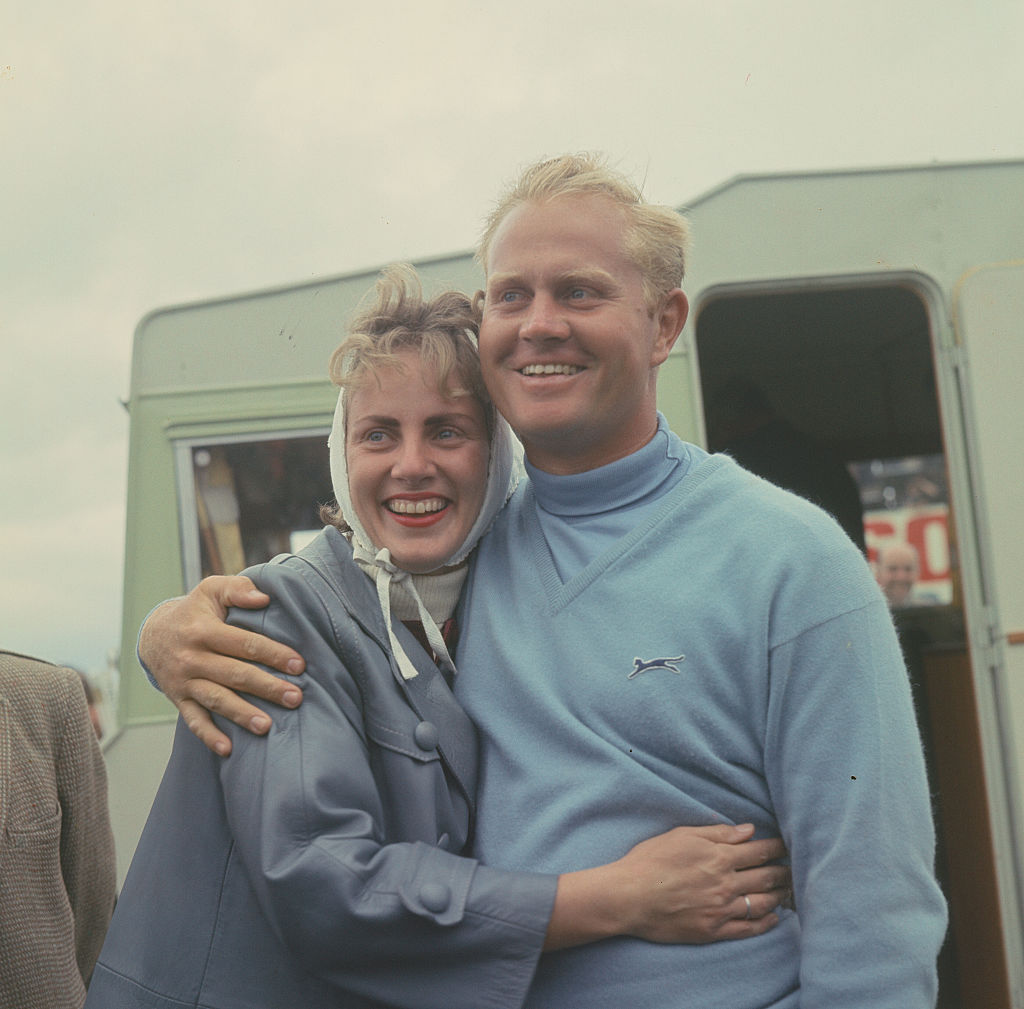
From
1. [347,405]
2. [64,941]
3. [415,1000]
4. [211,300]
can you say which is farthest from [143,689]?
[415,1000]

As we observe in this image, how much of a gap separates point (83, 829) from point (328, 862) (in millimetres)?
1029

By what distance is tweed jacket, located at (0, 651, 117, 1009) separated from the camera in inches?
77.3

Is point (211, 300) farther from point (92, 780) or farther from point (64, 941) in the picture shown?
point (64, 941)

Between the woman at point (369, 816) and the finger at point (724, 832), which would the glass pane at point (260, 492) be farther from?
the finger at point (724, 832)

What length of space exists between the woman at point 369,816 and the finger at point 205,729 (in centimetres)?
2

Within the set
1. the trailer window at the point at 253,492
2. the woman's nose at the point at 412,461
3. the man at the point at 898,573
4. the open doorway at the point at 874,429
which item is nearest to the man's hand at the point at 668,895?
the woman's nose at the point at 412,461

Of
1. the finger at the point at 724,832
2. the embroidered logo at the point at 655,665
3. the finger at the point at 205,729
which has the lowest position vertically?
the finger at the point at 724,832

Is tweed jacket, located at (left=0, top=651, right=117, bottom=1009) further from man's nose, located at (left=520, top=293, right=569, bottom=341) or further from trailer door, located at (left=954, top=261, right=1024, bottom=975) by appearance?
trailer door, located at (left=954, top=261, right=1024, bottom=975)

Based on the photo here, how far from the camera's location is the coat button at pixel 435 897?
1400 millimetres

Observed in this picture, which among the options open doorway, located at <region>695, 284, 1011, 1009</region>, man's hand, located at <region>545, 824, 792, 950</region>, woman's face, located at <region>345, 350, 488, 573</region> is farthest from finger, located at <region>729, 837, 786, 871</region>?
open doorway, located at <region>695, 284, 1011, 1009</region>

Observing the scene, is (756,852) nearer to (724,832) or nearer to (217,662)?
(724,832)

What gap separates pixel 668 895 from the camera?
1.44 meters

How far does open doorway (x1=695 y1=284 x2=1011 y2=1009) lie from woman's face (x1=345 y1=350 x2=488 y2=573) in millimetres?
2380

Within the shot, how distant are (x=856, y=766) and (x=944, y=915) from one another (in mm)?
238
